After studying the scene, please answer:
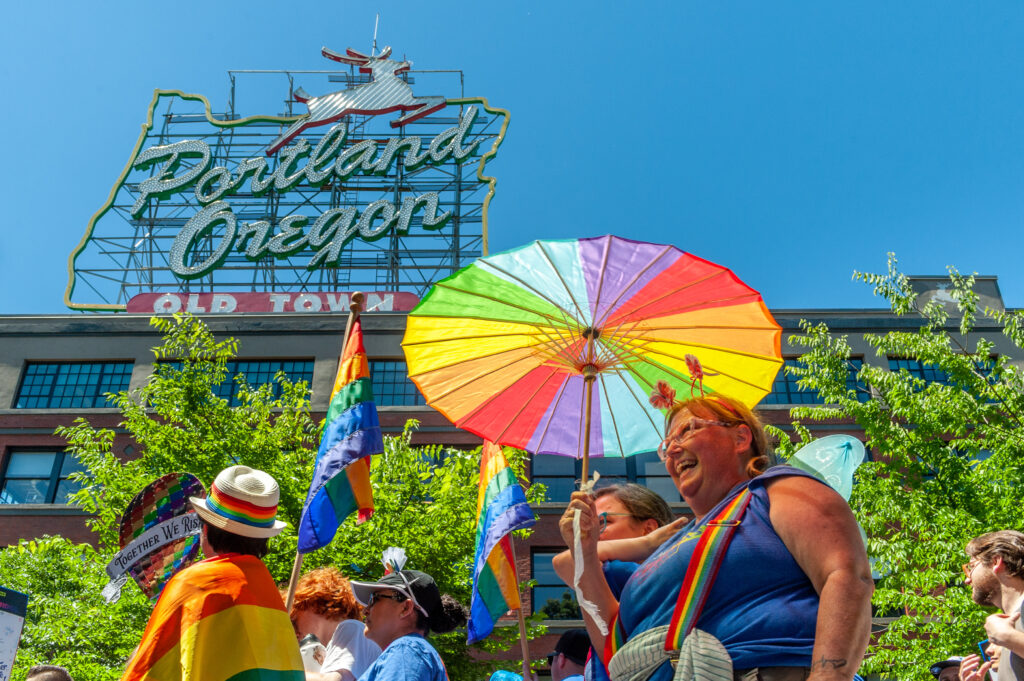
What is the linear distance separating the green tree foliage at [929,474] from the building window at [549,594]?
418 inches

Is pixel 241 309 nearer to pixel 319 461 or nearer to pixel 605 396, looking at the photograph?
pixel 319 461

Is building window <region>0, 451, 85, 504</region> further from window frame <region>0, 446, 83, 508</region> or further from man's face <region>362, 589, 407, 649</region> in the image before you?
man's face <region>362, 589, 407, 649</region>

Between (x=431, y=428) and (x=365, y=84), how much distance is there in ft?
52.4

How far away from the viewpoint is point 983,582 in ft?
13.6

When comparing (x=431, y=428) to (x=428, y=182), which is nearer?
(x=431, y=428)

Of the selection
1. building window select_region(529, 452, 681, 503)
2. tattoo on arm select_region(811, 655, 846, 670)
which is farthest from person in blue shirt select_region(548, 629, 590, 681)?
building window select_region(529, 452, 681, 503)

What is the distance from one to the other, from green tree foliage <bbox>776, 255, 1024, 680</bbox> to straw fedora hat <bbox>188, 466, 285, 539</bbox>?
1091cm

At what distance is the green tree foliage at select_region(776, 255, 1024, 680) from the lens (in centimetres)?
1242

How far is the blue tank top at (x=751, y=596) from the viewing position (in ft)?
7.32

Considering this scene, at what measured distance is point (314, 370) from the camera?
94.7 ft

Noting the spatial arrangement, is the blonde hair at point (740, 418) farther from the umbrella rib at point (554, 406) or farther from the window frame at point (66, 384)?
the window frame at point (66, 384)

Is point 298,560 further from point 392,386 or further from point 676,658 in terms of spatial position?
point 392,386

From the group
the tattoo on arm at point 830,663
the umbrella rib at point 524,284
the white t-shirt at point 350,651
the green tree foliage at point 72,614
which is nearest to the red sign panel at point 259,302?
the green tree foliage at point 72,614

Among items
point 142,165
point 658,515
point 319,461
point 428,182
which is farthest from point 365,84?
point 658,515
